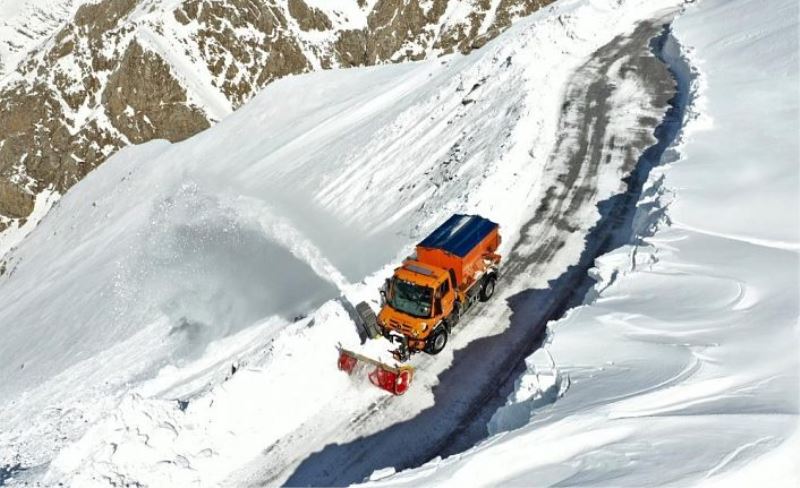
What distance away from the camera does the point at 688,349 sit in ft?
35.7

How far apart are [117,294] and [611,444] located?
2213 cm

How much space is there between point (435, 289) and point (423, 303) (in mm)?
448

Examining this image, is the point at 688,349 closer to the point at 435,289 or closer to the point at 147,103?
the point at 435,289

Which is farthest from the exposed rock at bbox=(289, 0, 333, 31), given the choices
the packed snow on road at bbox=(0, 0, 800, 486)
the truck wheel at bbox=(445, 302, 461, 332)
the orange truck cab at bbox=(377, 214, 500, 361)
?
the truck wheel at bbox=(445, 302, 461, 332)

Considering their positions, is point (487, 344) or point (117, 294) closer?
point (487, 344)

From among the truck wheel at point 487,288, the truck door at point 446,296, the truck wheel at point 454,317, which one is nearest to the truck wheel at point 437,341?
the truck wheel at point 454,317

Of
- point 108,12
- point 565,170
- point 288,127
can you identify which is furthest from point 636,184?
point 108,12

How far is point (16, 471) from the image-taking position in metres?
14.0

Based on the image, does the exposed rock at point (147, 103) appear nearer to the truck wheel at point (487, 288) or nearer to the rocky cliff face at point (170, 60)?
the rocky cliff face at point (170, 60)

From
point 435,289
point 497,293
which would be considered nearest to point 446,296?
point 435,289

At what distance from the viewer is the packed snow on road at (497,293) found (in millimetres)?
9945

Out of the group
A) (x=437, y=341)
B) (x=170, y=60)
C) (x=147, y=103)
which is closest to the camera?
(x=437, y=341)

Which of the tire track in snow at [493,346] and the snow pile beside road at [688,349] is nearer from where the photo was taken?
the snow pile beside road at [688,349]

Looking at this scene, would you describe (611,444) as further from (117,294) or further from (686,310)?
(117,294)
